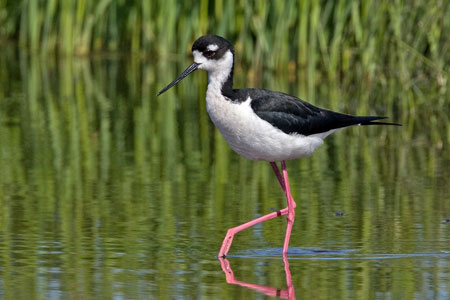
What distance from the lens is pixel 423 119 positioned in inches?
458

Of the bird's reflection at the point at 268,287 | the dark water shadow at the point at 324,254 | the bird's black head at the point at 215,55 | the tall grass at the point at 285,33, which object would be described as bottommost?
the bird's reflection at the point at 268,287

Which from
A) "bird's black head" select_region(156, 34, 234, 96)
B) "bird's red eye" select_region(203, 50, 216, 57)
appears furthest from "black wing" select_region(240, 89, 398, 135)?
"bird's red eye" select_region(203, 50, 216, 57)

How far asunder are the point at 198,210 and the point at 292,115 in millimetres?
1096

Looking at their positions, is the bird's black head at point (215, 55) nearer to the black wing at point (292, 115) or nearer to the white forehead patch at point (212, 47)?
the white forehead patch at point (212, 47)

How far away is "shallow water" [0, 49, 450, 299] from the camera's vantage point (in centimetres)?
572

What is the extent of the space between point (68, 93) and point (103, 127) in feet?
9.92

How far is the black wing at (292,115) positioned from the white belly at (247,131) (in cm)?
5

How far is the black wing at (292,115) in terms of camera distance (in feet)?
21.7

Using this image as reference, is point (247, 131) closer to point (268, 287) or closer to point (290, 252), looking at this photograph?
point (290, 252)

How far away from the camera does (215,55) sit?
6668 millimetres

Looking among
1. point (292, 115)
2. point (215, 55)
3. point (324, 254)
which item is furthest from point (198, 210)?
point (324, 254)

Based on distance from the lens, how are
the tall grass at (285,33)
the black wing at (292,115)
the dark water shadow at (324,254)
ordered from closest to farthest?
the dark water shadow at (324,254) < the black wing at (292,115) < the tall grass at (285,33)

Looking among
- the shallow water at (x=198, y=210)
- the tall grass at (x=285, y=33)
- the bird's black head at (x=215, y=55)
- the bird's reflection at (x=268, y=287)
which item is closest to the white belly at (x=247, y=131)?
the bird's black head at (x=215, y=55)

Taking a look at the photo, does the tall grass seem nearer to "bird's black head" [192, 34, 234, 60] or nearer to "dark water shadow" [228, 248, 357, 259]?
"bird's black head" [192, 34, 234, 60]
